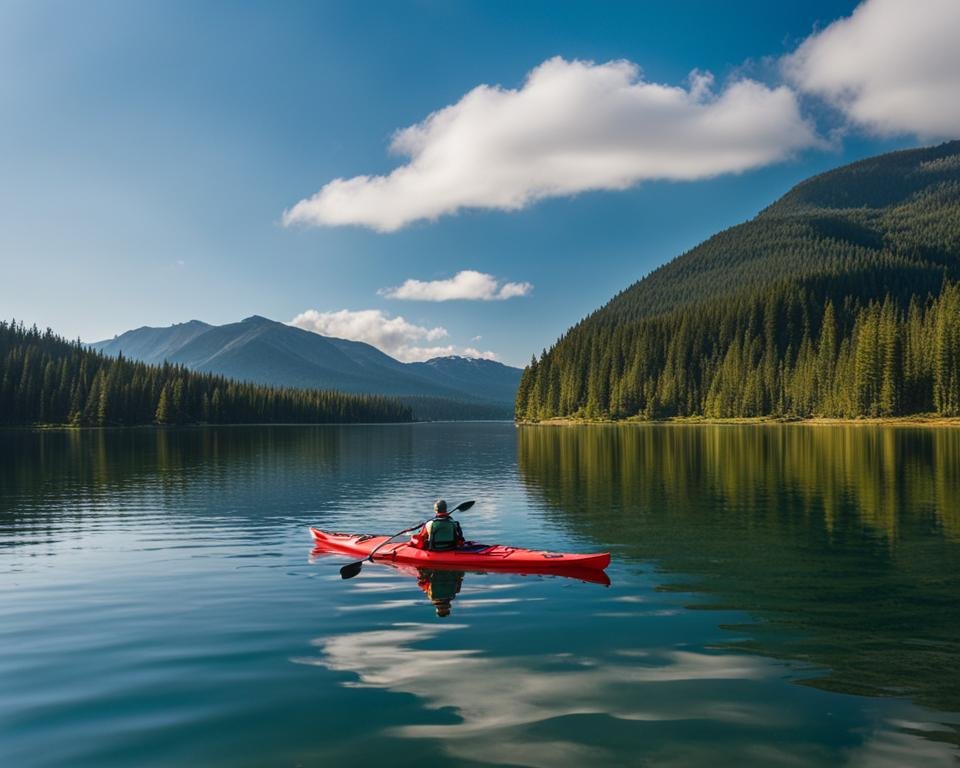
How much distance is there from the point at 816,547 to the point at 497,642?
16.2 meters

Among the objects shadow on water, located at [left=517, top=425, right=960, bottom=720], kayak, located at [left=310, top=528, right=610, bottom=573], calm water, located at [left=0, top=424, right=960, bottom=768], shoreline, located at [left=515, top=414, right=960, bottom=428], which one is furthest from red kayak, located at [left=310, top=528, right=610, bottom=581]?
shoreline, located at [left=515, top=414, right=960, bottom=428]

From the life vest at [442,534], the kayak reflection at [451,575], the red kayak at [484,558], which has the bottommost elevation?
the kayak reflection at [451,575]

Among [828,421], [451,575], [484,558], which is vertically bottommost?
[451,575]

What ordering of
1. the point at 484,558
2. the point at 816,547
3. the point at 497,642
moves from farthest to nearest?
the point at 816,547, the point at 484,558, the point at 497,642

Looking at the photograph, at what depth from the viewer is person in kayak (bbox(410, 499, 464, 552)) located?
2464 cm

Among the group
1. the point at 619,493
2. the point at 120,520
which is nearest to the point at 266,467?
the point at 120,520

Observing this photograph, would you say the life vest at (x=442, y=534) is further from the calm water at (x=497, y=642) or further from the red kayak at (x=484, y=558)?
the calm water at (x=497, y=642)

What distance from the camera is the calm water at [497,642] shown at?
11336 mm

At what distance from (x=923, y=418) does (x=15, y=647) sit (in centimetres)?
15102

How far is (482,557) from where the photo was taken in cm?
2398

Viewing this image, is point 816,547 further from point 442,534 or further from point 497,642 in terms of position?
point 497,642

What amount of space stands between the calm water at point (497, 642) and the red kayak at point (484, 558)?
61 centimetres

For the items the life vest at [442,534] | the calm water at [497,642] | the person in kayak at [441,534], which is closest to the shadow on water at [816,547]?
the calm water at [497,642]

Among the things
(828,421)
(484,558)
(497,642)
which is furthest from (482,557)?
(828,421)
